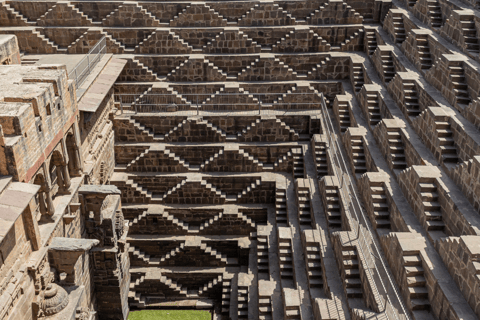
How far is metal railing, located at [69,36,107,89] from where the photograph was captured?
58.7 ft

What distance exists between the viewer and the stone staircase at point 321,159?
18625mm

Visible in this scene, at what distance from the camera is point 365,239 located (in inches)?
513

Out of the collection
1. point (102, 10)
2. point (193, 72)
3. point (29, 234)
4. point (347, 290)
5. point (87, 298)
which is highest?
point (102, 10)

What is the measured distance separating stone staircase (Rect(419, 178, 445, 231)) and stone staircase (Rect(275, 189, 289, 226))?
6.25 meters

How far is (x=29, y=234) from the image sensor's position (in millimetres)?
12961

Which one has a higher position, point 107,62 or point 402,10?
point 402,10

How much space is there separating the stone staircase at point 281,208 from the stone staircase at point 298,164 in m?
0.98

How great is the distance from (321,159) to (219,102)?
524 cm

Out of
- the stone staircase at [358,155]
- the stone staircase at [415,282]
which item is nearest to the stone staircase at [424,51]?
the stone staircase at [358,155]

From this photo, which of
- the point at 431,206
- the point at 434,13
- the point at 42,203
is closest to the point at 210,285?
the point at 42,203

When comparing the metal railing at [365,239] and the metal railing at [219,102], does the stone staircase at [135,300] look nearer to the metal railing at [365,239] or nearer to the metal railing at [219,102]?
the metal railing at [219,102]

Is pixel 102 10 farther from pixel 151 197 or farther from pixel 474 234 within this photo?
pixel 474 234

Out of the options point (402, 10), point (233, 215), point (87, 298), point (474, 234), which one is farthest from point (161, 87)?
point (474, 234)

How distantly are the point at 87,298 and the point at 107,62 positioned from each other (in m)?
9.80
